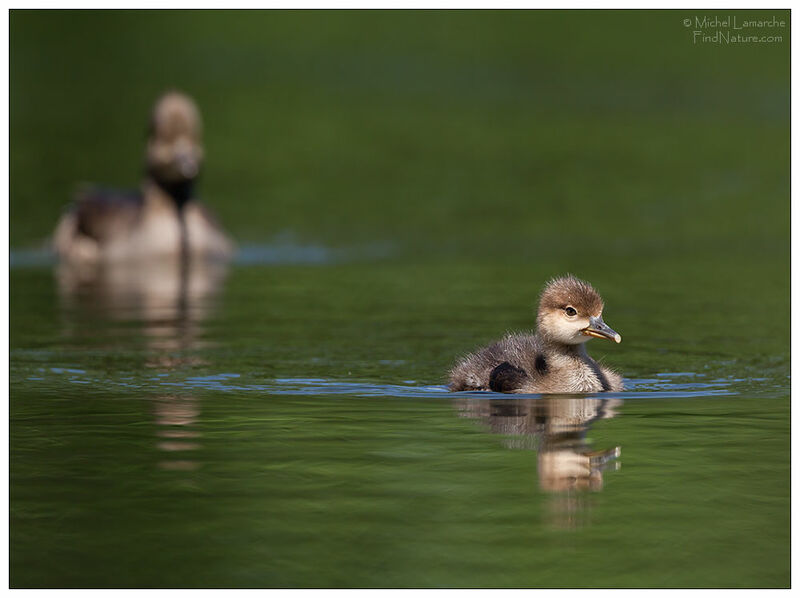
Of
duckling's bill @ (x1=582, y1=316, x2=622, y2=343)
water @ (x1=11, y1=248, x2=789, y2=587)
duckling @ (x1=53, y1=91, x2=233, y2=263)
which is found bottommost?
water @ (x1=11, y1=248, x2=789, y2=587)

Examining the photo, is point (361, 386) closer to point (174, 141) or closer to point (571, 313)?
point (571, 313)

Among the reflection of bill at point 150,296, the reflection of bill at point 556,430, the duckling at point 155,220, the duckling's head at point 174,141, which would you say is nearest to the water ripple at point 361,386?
the reflection of bill at point 556,430

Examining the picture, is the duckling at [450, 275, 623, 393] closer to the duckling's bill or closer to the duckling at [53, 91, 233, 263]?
the duckling's bill

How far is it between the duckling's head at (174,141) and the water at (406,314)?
4.47 feet

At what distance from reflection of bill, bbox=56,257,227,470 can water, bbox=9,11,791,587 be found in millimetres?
83

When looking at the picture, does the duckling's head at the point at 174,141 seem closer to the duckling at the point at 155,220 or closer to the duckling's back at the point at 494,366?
the duckling at the point at 155,220

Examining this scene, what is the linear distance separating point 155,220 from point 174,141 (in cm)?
118

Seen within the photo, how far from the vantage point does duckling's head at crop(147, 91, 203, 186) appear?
76.0 ft

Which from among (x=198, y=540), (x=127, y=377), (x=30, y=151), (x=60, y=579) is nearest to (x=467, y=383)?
(x=127, y=377)

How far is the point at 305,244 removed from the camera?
81.3ft

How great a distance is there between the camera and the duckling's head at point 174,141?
23.2 metres

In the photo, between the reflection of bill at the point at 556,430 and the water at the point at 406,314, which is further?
the reflection of bill at the point at 556,430

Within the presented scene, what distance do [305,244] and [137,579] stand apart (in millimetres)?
17119

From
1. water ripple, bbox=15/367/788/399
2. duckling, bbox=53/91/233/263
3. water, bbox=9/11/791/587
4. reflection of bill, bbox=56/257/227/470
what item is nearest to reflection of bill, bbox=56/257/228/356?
reflection of bill, bbox=56/257/227/470
